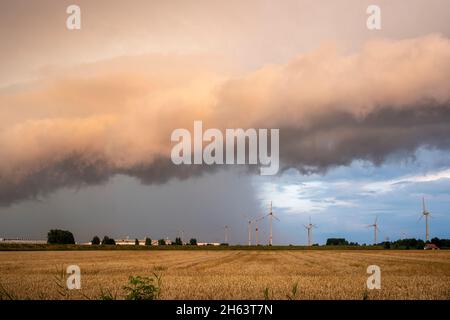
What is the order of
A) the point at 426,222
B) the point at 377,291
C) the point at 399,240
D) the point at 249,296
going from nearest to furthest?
the point at 249,296 → the point at 377,291 → the point at 426,222 → the point at 399,240

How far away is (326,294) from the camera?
22.8 m

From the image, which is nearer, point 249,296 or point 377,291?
point 249,296

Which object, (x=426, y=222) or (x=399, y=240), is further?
(x=399, y=240)
